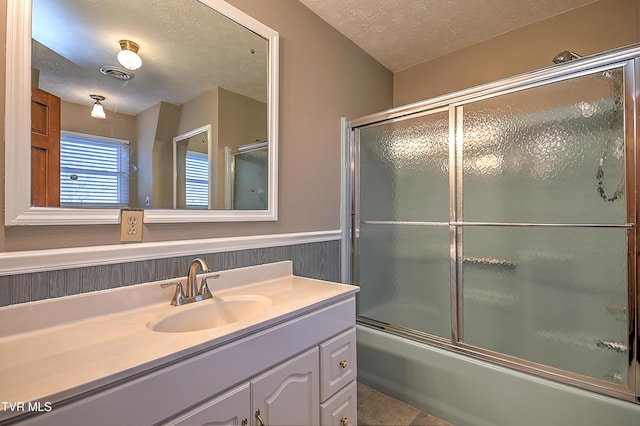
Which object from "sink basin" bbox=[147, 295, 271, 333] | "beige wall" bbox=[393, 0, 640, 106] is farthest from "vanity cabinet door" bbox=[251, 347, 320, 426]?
"beige wall" bbox=[393, 0, 640, 106]

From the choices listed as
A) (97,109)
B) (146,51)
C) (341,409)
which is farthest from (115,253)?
(341,409)

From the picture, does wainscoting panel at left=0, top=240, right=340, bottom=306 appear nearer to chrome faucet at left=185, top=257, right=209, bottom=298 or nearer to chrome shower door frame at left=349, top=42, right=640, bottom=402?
chrome faucet at left=185, top=257, right=209, bottom=298

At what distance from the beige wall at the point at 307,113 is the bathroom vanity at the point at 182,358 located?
0.32m

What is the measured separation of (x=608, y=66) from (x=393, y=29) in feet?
3.79

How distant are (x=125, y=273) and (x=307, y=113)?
1.22m

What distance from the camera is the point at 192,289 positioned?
1.16 meters

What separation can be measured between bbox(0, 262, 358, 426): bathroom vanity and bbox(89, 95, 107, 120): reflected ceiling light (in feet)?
1.92

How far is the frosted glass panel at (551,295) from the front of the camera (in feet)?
4.43

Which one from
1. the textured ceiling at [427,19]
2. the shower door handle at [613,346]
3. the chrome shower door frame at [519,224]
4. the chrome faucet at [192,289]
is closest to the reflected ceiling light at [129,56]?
the chrome faucet at [192,289]

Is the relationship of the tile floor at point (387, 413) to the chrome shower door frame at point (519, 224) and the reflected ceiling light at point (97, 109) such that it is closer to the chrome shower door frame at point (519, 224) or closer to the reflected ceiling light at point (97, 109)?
the chrome shower door frame at point (519, 224)

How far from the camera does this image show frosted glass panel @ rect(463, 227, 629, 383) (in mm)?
1351

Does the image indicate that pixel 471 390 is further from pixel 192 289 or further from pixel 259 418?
pixel 192 289

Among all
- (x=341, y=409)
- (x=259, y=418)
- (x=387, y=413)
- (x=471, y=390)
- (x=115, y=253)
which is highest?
(x=115, y=253)

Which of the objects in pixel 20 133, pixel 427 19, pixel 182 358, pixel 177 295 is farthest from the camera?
pixel 427 19
